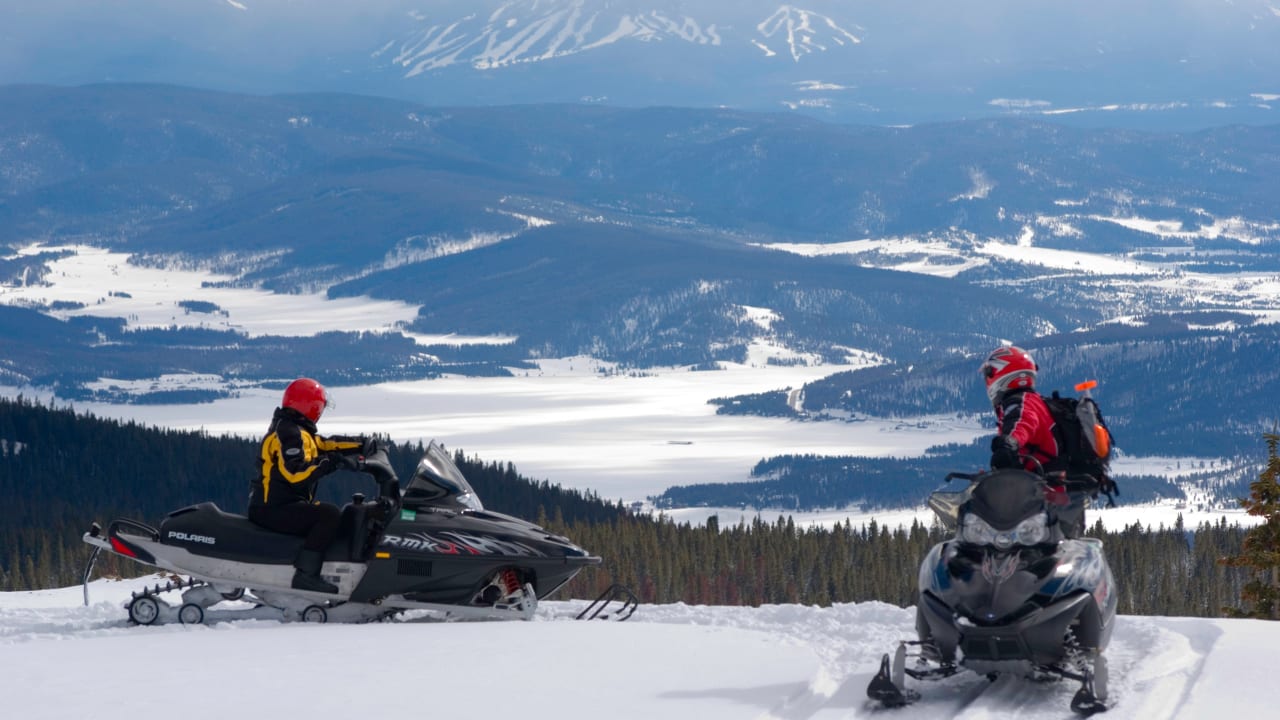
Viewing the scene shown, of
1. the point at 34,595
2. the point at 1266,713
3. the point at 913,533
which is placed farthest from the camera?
the point at 913,533

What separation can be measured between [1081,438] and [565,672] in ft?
16.9

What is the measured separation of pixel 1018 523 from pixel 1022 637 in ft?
3.12

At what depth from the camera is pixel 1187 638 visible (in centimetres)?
1661

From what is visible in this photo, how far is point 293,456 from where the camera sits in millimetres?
19359

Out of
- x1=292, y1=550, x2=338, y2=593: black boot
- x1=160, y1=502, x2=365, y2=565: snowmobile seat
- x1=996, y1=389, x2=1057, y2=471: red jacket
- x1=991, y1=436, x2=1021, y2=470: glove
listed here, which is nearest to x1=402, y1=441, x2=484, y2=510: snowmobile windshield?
→ x1=160, y1=502, x2=365, y2=565: snowmobile seat

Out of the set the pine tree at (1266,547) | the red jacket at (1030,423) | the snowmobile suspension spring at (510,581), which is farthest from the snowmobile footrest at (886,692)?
the pine tree at (1266,547)

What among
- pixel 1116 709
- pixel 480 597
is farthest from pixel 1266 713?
pixel 480 597

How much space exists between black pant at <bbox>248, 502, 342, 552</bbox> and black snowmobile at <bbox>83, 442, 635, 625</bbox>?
9 cm

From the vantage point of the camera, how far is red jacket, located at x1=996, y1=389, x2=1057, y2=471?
15.7 meters

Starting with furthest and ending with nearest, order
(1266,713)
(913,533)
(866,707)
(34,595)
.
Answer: (913,533)
(34,595)
(866,707)
(1266,713)

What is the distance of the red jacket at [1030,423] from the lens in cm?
1572

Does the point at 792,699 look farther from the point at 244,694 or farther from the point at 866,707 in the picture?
the point at 244,694

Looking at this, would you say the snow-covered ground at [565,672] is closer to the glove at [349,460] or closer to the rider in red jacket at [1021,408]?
the glove at [349,460]

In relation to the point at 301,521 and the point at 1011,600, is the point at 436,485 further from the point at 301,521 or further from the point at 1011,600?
the point at 1011,600
